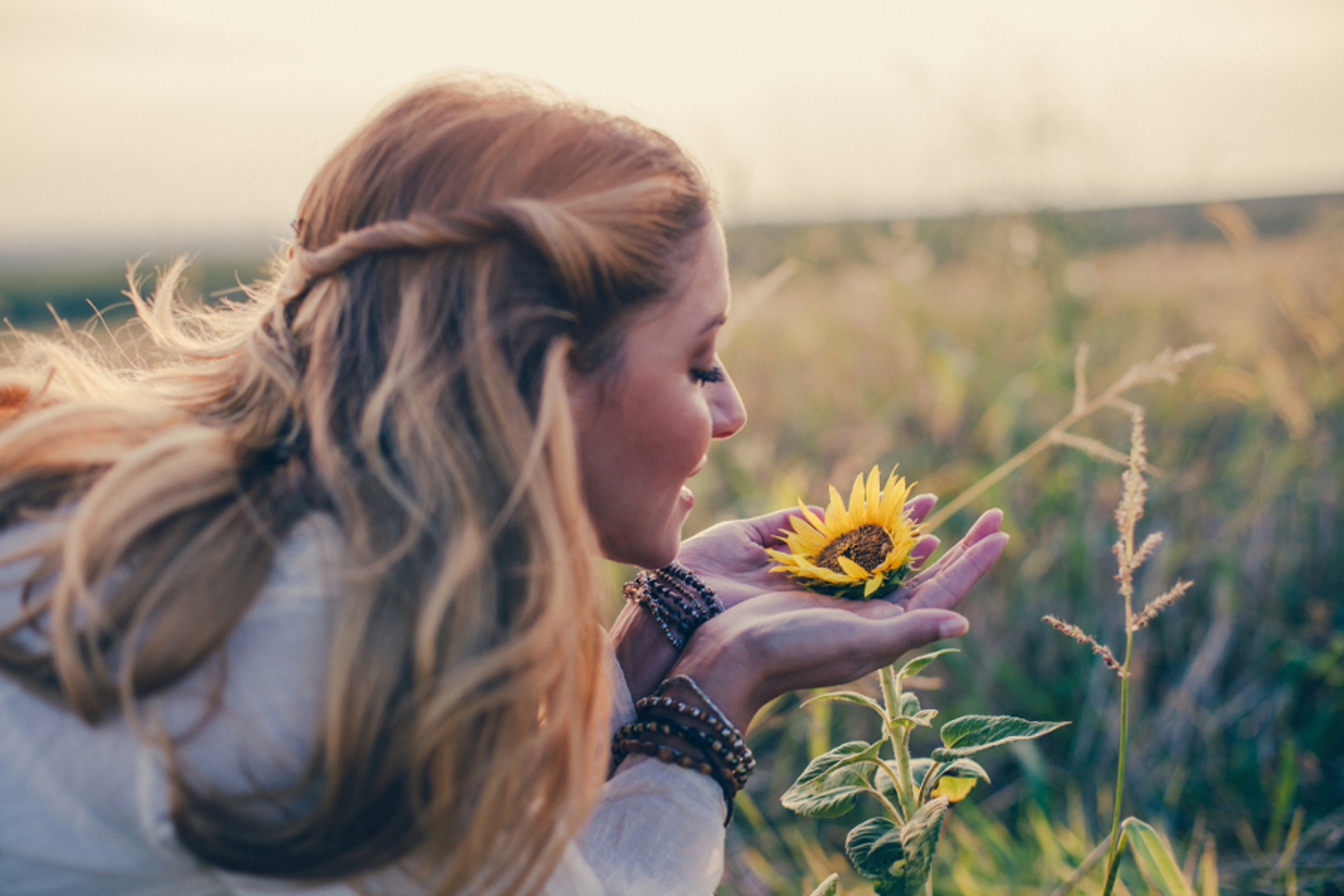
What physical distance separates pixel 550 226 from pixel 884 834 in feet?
2.85

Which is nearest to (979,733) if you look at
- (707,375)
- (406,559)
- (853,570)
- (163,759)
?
(853,570)

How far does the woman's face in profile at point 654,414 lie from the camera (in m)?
1.15

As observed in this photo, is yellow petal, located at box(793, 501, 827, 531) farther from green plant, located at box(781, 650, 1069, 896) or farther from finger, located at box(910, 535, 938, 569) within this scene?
green plant, located at box(781, 650, 1069, 896)

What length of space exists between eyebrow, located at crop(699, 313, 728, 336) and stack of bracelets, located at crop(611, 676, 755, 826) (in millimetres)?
476

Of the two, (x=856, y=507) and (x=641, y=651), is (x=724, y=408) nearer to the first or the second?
(x=856, y=507)

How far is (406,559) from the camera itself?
919 mm

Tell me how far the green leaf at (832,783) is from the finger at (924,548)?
317 millimetres

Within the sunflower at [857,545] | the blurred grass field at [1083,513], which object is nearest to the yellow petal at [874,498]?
the sunflower at [857,545]

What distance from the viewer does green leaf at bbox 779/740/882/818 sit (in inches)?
45.7

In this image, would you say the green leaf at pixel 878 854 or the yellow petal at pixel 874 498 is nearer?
the green leaf at pixel 878 854

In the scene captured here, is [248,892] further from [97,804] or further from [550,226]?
[550,226]

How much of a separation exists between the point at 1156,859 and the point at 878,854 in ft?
1.37

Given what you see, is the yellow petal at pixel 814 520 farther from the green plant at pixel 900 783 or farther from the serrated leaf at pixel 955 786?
the serrated leaf at pixel 955 786

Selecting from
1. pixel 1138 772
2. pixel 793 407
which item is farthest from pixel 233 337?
pixel 793 407
